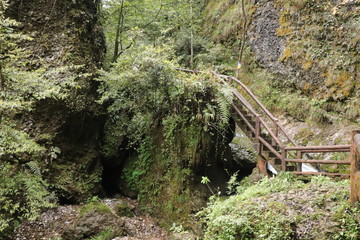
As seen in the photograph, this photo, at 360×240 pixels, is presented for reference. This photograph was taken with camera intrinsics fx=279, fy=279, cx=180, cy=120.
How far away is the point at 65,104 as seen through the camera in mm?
9320

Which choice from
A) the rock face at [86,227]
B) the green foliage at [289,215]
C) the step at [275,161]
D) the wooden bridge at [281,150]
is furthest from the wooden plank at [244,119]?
the rock face at [86,227]

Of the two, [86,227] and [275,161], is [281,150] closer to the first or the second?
[275,161]

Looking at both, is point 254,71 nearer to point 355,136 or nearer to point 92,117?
point 92,117

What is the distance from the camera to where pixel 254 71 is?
15594 mm

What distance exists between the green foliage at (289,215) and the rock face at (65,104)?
223 inches

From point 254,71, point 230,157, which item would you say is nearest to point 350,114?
point 230,157

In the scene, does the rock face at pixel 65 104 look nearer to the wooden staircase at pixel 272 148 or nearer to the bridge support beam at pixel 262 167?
the wooden staircase at pixel 272 148

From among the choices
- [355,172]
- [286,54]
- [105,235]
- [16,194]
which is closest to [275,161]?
[355,172]

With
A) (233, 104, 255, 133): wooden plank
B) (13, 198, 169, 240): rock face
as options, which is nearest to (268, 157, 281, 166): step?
(233, 104, 255, 133): wooden plank

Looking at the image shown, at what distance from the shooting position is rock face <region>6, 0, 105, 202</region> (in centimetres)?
887

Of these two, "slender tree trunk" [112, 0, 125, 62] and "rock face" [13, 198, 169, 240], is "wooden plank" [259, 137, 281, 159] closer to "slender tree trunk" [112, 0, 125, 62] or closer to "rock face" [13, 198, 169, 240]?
"rock face" [13, 198, 169, 240]

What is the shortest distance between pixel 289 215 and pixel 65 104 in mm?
7628

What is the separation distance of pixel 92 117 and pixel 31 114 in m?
1.99

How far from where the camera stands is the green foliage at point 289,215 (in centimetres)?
421
